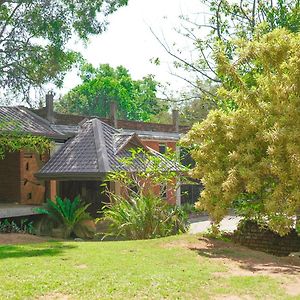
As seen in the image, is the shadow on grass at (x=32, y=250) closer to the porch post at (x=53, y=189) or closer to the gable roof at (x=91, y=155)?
the gable roof at (x=91, y=155)

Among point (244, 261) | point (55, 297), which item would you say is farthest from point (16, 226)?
point (55, 297)

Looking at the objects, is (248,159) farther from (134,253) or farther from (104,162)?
(104,162)

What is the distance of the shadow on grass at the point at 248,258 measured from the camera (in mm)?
9547

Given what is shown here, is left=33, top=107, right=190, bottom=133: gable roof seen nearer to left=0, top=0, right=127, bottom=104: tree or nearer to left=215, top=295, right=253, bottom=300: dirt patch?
left=0, top=0, right=127, bottom=104: tree

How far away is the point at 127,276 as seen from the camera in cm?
821

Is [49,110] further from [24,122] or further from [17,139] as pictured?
[17,139]

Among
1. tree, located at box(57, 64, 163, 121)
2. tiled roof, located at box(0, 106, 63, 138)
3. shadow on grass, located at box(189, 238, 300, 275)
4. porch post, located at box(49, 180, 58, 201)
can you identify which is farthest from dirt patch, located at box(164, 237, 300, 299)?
tree, located at box(57, 64, 163, 121)

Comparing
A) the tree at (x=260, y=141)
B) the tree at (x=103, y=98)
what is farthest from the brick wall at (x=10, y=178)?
the tree at (x=103, y=98)

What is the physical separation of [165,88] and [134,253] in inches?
520

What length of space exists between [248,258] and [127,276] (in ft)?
11.9

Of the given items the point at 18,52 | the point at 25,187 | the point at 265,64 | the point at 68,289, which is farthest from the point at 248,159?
the point at 18,52

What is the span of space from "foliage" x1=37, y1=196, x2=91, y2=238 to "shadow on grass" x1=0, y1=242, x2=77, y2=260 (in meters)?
6.24

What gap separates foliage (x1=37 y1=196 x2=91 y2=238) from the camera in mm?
18828

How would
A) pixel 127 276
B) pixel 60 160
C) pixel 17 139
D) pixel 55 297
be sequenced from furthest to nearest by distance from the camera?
pixel 60 160 < pixel 17 139 < pixel 127 276 < pixel 55 297
